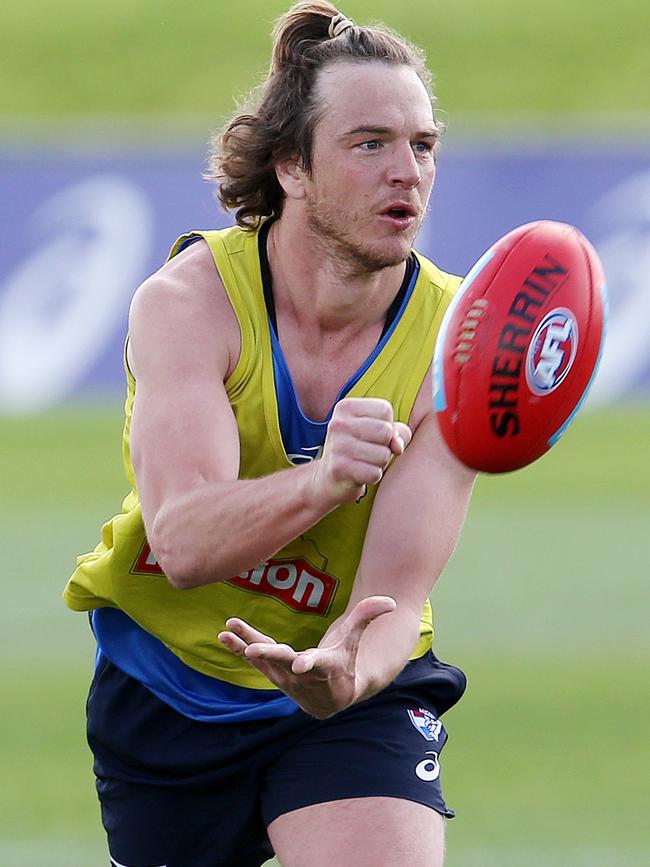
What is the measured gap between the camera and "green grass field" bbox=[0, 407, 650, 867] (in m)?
6.36

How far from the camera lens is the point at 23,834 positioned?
626cm

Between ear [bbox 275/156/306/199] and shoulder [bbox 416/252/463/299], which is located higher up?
ear [bbox 275/156/306/199]

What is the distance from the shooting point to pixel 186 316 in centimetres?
402

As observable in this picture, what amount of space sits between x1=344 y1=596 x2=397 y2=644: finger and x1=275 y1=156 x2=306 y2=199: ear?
44.6 inches

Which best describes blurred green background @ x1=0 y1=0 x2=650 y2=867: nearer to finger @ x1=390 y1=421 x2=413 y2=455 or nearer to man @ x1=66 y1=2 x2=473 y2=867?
man @ x1=66 y1=2 x2=473 y2=867

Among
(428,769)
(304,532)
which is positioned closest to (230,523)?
(304,532)

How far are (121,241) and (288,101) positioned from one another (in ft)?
32.0

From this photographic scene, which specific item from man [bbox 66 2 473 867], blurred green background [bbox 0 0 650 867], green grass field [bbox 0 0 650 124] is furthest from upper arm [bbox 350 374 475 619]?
green grass field [bbox 0 0 650 124]

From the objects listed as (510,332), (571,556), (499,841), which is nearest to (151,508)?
(510,332)

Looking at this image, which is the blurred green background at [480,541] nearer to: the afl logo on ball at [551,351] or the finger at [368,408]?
the afl logo on ball at [551,351]

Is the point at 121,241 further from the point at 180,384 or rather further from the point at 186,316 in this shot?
the point at 180,384

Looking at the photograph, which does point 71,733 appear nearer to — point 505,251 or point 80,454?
point 505,251

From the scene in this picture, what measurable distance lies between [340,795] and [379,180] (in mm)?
1369

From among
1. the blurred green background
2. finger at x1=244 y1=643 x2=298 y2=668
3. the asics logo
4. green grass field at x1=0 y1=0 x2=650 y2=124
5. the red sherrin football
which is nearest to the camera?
finger at x1=244 y1=643 x2=298 y2=668
